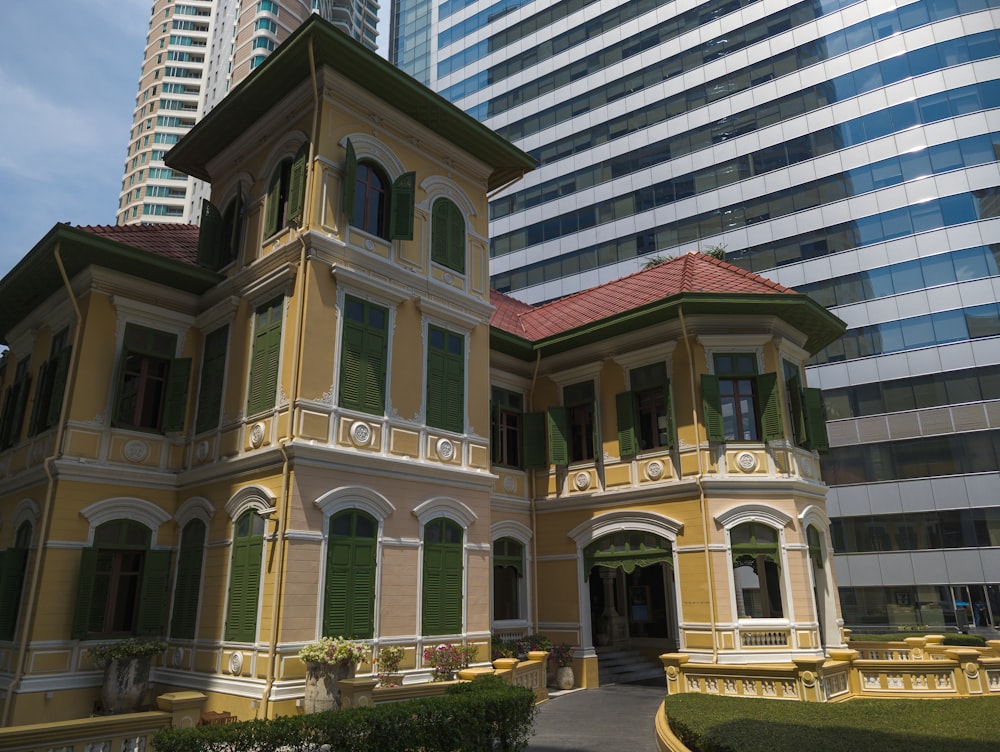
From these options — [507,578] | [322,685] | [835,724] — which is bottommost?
[835,724]

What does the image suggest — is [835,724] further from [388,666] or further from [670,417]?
[670,417]

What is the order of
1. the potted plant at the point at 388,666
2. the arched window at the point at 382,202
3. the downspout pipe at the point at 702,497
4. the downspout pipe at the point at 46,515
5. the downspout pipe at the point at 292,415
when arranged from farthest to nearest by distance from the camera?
the downspout pipe at the point at 702,497
the arched window at the point at 382,202
the potted plant at the point at 388,666
the downspout pipe at the point at 46,515
the downspout pipe at the point at 292,415

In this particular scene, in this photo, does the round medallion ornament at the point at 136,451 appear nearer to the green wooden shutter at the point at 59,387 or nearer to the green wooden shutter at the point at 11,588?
the green wooden shutter at the point at 59,387

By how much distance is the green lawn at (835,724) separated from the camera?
7852 millimetres

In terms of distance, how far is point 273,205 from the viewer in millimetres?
→ 14242

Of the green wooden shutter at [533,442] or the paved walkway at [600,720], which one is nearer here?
the paved walkway at [600,720]

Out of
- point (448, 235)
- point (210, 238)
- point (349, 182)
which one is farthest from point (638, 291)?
point (210, 238)

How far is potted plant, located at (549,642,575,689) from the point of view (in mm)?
16719

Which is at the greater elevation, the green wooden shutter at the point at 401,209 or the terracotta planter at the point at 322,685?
the green wooden shutter at the point at 401,209

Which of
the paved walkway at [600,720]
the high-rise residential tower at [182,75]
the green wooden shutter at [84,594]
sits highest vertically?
the high-rise residential tower at [182,75]

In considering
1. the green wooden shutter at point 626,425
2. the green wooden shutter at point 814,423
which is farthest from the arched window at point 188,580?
the green wooden shutter at point 814,423

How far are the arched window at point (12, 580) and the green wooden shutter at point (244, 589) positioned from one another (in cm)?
408

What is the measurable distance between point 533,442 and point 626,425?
269 centimetres

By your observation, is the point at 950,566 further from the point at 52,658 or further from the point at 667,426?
the point at 52,658
